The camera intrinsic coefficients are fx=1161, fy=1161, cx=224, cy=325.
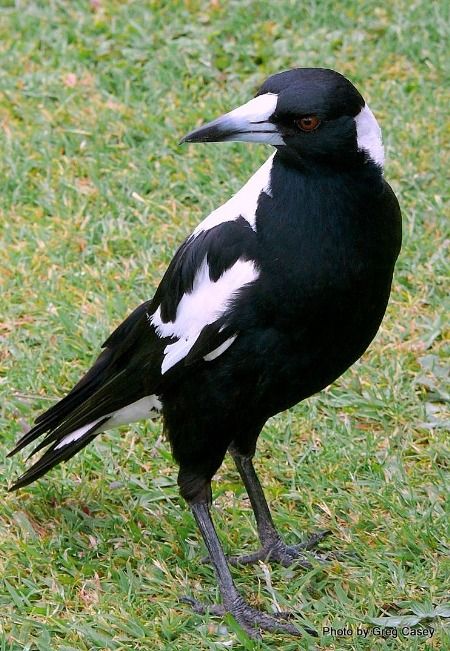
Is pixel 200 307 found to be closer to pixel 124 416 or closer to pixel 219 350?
pixel 219 350

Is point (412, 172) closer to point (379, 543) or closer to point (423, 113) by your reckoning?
point (423, 113)

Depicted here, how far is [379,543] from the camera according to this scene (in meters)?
2.94

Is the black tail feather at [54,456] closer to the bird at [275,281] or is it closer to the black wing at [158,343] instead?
the black wing at [158,343]

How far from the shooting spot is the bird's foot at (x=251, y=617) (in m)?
2.70

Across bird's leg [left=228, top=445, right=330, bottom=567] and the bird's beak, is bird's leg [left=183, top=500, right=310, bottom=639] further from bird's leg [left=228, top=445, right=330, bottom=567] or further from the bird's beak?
the bird's beak

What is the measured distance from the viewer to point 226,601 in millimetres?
2768

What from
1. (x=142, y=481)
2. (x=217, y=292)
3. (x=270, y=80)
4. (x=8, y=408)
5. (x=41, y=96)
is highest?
(x=41, y=96)

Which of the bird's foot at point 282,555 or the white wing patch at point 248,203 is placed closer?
the white wing patch at point 248,203

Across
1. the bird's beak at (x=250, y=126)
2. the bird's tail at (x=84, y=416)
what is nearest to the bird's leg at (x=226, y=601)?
the bird's tail at (x=84, y=416)

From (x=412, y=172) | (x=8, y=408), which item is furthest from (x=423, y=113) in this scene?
(x=8, y=408)

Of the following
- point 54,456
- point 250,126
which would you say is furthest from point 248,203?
point 54,456

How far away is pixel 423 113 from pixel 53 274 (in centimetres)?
169

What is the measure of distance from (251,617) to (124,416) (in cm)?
59

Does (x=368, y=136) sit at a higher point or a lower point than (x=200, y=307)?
higher
